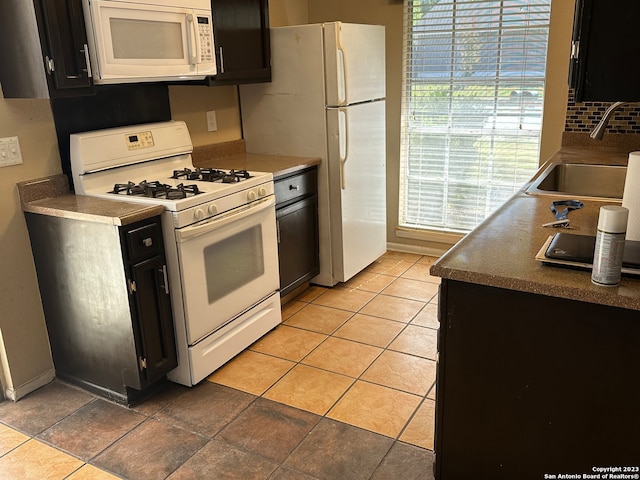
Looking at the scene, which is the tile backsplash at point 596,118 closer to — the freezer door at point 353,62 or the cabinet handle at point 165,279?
the freezer door at point 353,62

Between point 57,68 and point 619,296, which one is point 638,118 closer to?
point 619,296

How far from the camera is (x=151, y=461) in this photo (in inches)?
81.6

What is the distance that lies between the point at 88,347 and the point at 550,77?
3.02 meters

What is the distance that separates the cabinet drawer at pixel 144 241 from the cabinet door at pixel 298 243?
35.2 inches

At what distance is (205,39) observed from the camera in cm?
275

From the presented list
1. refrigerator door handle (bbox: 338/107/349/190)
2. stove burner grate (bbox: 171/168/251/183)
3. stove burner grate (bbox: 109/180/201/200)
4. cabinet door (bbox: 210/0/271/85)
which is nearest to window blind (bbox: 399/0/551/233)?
refrigerator door handle (bbox: 338/107/349/190)

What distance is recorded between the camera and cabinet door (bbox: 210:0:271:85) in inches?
115

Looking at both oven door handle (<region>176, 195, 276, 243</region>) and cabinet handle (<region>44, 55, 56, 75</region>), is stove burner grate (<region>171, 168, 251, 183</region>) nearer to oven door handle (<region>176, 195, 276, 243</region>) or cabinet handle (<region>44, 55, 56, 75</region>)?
oven door handle (<region>176, 195, 276, 243</region>)

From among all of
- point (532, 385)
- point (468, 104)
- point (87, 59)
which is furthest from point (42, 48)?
point (468, 104)

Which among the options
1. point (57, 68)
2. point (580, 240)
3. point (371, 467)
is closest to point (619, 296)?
point (580, 240)

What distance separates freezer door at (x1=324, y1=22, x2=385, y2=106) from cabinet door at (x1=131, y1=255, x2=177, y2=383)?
5.06 ft

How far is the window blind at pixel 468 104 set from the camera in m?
3.51

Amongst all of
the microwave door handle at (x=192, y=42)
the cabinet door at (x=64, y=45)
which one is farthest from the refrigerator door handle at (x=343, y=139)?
the cabinet door at (x=64, y=45)

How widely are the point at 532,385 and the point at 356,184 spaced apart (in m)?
2.25
